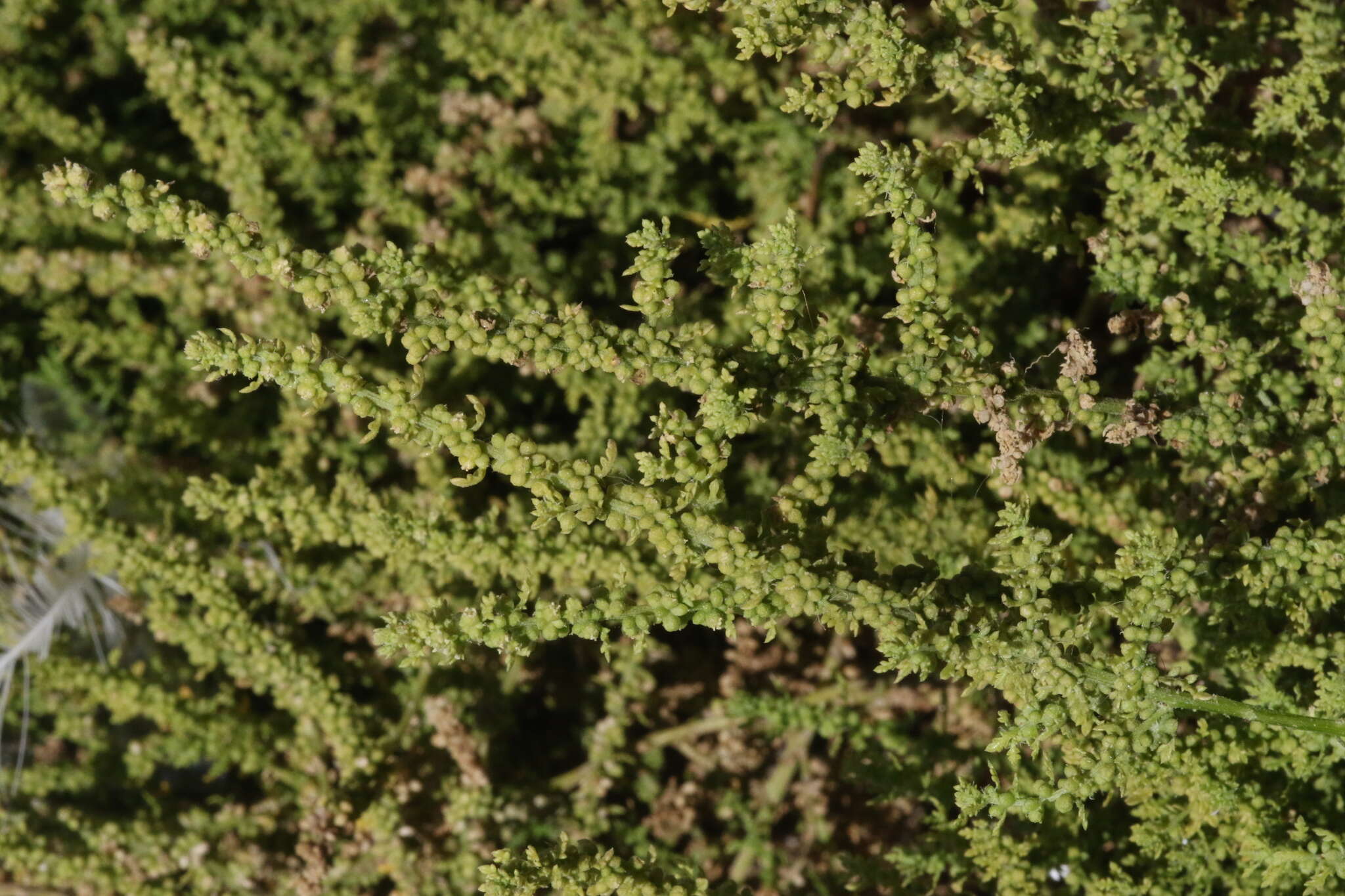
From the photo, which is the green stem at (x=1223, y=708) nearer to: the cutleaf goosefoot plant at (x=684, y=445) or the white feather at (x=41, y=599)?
the cutleaf goosefoot plant at (x=684, y=445)

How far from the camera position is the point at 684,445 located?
2.19 meters

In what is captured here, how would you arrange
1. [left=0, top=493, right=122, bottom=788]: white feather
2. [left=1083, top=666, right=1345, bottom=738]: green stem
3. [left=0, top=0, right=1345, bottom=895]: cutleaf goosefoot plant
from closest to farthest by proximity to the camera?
[left=1083, top=666, right=1345, bottom=738]: green stem → [left=0, top=0, right=1345, bottom=895]: cutleaf goosefoot plant → [left=0, top=493, right=122, bottom=788]: white feather

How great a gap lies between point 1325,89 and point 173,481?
319 cm

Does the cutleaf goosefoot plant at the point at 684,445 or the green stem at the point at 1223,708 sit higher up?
the cutleaf goosefoot plant at the point at 684,445

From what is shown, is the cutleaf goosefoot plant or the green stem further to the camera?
the cutleaf goosefoot plant

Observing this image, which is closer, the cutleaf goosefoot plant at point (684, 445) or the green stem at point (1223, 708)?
Result: the green stem at point (1223, 708)

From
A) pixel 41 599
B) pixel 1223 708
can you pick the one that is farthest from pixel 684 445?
pixel 41 599

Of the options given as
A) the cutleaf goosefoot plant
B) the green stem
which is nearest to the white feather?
the cutleaf goosefoot plant

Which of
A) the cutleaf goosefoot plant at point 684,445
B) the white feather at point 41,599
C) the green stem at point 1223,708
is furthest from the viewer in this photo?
the white feather at point 41,599

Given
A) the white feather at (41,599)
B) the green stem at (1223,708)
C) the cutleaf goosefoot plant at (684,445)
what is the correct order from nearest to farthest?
the green stem at (1223,708) < the cutleaf goosefoot plant at (684,445) < the white feather at (41,599)

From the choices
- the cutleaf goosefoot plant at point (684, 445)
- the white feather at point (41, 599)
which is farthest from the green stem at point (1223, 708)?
the white feather at point (41, 599)

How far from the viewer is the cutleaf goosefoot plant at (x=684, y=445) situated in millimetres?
2178

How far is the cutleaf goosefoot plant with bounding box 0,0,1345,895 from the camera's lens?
7.14ft

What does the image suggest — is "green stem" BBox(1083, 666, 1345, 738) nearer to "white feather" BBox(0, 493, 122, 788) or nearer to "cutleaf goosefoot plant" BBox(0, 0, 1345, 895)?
"cutleaf goosefoot plant" BBox(0, 0, 1345, 895)
